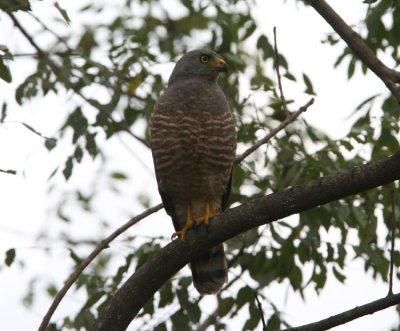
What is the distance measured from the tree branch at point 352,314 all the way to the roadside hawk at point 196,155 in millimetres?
1628

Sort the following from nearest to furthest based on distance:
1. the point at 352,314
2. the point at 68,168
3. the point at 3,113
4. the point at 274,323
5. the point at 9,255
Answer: the point at 352,314, the point at 3,113, the point at 9,255, the point at 274,323, the point at 68,168

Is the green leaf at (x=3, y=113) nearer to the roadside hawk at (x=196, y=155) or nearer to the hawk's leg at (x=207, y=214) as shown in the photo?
the roadside hawk at (x=196, y=155)

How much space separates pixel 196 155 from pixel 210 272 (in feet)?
2.92

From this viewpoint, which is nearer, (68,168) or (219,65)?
(68,168)

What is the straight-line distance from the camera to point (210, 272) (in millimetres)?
5977

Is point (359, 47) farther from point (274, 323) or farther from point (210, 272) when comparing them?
point (210, 272)

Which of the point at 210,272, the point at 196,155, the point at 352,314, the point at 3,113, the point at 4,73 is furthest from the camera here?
the point at 210,272

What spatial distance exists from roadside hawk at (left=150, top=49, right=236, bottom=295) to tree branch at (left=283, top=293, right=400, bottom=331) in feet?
5.34

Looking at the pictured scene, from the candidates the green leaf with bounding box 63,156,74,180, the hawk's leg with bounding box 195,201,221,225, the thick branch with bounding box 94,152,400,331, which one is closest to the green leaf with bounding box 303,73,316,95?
the hawk's leg with bounding box 195,201,221,225

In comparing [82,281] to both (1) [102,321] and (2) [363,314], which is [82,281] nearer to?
(1) [102,321]

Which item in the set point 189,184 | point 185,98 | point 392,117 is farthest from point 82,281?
point 392,117

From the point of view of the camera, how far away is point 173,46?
28.1 ft

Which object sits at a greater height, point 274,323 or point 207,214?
point 207,214

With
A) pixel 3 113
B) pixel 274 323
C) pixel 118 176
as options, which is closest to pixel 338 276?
pixel 274 323
